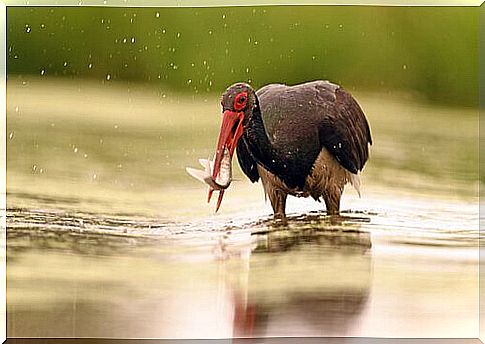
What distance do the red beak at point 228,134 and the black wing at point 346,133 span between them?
0.36 meters

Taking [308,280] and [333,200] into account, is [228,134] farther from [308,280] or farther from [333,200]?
[308,280]

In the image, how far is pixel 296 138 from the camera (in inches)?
108

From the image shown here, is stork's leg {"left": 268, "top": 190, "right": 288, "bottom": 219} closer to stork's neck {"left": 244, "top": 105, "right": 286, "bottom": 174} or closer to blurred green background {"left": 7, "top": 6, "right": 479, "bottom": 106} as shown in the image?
stork's neck {"left": 244, "top": 105, "right": 286, "bottom": 174}

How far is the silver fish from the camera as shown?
273cm

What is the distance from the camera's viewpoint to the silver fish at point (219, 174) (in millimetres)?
2727

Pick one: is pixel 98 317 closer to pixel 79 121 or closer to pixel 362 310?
pixel 79 121

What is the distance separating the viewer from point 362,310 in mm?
2707

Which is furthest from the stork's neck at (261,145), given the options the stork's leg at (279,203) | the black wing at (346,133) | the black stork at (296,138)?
the black wing at (346,133)

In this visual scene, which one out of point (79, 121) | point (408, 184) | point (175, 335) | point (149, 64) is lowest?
point (175, 335)

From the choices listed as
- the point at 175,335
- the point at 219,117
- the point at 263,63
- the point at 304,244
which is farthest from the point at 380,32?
the point at 175,335

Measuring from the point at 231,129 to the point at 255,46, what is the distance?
382 mm

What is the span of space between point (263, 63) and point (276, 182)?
52 centimetres

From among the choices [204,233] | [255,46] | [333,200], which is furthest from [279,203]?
[255,46]

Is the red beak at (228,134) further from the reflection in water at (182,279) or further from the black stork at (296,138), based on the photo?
the reflection in water at (182,279)
